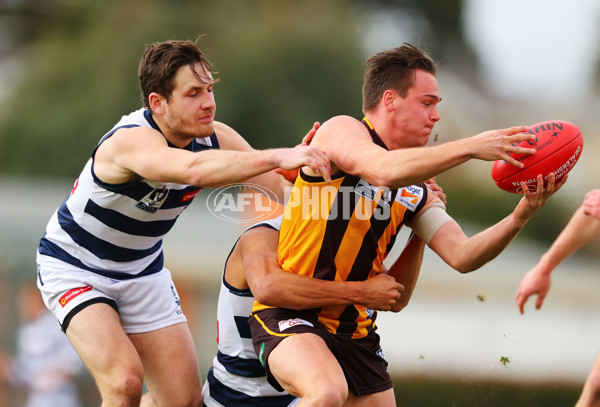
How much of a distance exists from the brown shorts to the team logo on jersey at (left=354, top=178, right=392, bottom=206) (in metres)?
0.85

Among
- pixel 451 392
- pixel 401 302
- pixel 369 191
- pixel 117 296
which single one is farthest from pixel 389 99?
pixel 451 392

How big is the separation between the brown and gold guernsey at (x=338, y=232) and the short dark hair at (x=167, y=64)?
3.68 feet

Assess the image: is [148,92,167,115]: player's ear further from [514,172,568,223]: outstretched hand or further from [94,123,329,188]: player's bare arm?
[514,172,568,223]: outstretched hand

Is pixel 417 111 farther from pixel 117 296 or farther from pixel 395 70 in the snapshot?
pixel 117 296

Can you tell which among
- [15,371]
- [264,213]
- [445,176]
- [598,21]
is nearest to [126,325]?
[264,213]

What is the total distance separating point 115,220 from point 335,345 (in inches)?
Answer: 68.6

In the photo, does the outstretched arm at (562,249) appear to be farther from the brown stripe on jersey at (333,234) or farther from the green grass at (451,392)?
the green grass at (451,392)

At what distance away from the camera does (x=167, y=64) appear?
19.1 ft

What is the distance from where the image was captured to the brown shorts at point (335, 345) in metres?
5.31

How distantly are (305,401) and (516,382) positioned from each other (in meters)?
5.76

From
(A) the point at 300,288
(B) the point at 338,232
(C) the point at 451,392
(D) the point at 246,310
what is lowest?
(C) the point at 451,392

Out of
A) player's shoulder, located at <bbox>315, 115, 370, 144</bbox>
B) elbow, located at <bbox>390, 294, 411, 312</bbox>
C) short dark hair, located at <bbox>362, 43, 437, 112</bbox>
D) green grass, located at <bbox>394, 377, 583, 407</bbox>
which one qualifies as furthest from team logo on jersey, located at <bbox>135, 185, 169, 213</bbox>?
green grass, located at <bbox>394, 377, 583, 407</bbox>

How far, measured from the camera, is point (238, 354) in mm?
5980

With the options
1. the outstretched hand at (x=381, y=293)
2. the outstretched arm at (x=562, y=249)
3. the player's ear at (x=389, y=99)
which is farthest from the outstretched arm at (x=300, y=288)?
the outstretched arm at (x=562, y=249)
